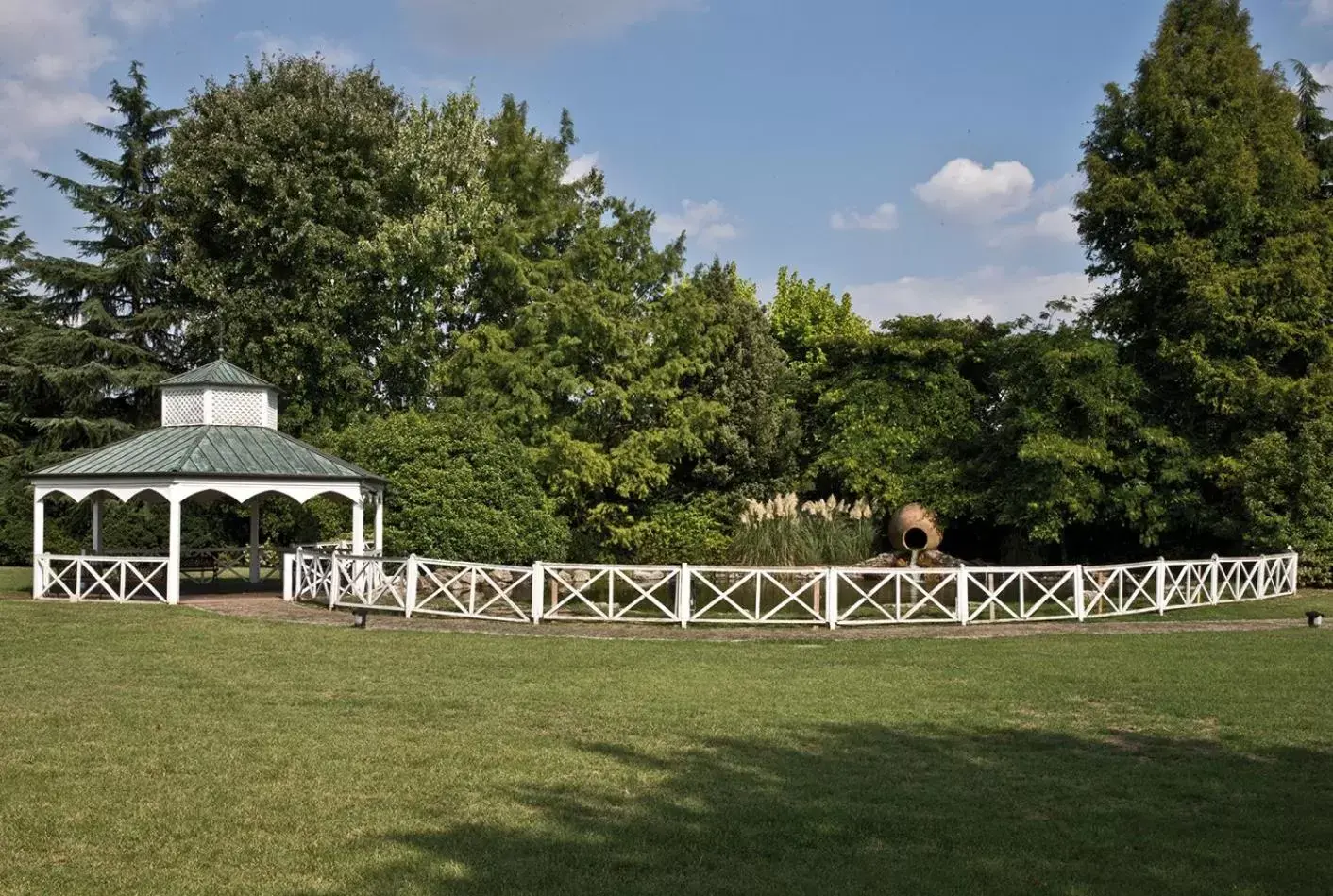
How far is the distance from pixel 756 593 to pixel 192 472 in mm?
10397

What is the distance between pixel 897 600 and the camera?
19.8 m

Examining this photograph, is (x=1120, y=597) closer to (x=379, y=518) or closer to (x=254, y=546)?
(x=379, y=518)

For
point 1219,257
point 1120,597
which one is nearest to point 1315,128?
point 1219,257

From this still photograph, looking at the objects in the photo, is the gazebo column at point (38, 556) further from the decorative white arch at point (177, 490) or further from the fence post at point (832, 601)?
the fence post at point (832, 601)

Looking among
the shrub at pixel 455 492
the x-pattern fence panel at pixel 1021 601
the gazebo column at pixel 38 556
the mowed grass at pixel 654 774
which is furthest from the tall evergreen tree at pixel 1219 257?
the gazebo column at pixel 38 556

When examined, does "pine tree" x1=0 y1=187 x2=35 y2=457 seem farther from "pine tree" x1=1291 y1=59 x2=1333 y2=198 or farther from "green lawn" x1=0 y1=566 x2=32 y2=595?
"pine tree" x1=1291 y1=59 x2=1333 y2=198

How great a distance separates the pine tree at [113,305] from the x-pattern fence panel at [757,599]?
64.9ft

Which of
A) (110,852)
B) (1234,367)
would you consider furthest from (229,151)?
(110,852)

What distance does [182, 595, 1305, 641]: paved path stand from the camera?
61.3 ft

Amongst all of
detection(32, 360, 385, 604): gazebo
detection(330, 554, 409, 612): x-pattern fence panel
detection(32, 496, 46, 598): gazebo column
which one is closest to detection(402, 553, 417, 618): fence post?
detection(330, 554, 409, 612): x-pattern fence panel

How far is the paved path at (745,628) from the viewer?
18.7 metres

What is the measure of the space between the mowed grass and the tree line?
14.3 meters

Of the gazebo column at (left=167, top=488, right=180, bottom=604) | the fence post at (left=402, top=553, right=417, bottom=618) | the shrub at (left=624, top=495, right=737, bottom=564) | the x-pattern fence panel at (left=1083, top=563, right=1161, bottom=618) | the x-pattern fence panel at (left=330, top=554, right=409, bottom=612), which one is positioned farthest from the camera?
the shrub at (left=624, top=495, right=737, bottom=564)

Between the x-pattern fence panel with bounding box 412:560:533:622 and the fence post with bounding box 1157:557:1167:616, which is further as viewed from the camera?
the fence post with bounding box 1157:557:1167:616
